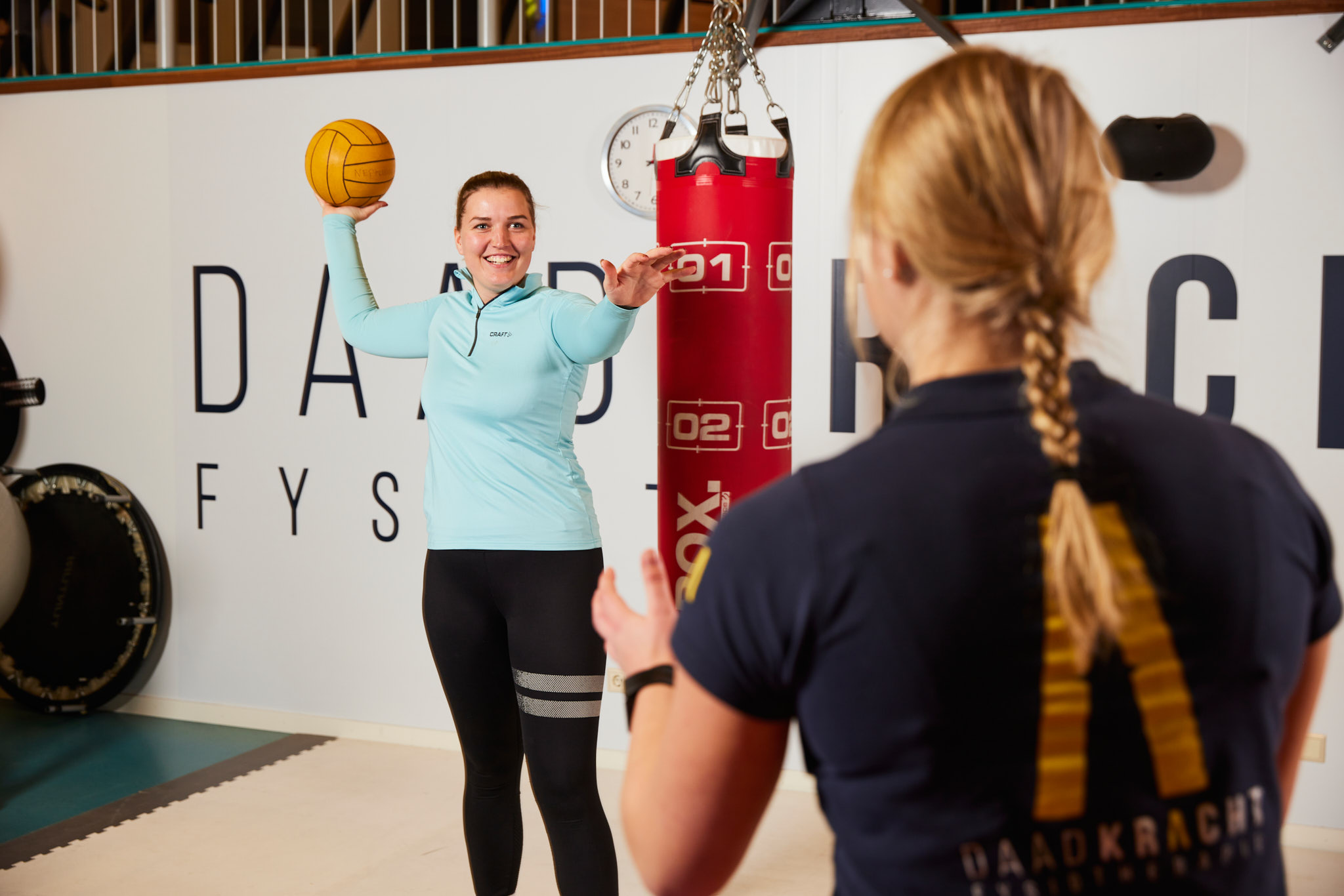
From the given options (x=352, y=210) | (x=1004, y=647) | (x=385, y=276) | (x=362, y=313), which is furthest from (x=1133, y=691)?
(x=385, y=276)

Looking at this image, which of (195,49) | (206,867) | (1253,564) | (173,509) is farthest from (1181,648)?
(195,49)

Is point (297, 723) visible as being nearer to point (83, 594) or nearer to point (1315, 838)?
point (83, 594)

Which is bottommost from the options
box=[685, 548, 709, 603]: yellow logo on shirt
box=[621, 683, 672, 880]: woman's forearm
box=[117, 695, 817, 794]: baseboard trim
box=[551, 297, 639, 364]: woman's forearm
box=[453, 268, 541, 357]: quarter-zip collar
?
box=[117, 695, 817, 794]: baseboard trim

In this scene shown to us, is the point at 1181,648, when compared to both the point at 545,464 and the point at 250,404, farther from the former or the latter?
the point at 250,404

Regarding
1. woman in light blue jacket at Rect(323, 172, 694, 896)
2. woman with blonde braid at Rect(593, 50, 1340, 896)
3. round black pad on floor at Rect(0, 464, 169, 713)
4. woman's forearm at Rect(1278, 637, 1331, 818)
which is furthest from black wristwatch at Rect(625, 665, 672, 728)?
round black pad on floor at Rect(0, 464, 169, 713)

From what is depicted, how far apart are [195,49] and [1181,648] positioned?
4544 mm

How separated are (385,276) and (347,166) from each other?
1453mm

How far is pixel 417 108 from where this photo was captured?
156 inches

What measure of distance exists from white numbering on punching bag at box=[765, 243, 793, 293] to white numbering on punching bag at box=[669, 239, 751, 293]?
0.15ft

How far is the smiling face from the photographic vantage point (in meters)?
2.44

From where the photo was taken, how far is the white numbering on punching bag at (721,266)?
2.04 m

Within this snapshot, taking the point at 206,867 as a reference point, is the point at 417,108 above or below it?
above

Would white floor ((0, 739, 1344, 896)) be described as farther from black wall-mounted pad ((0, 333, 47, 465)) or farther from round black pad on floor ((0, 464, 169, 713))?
black wall-mounted pad ((0, 333, 47, 465))

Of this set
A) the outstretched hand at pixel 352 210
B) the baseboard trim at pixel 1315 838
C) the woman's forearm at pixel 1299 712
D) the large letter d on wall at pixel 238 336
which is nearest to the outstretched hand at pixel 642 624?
the woman's forearm at pixel 1299 712
